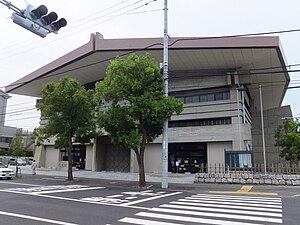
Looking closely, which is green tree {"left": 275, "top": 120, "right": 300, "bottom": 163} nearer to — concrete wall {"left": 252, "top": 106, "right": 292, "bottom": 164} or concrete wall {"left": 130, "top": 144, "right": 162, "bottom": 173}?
concrete wall {"left": 252, "top": 106, "right": 292, "bottom": 164}

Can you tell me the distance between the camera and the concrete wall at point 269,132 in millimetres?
40531

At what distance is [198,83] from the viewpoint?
3275 cm

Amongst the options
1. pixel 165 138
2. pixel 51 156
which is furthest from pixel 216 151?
pixel 51 156

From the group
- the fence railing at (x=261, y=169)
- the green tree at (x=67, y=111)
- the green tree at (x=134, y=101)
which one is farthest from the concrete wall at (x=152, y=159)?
the green tree at (x=134, y=101)

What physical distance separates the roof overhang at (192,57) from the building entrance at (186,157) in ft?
29.0

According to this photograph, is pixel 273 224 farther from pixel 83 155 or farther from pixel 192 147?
pixel 83 155

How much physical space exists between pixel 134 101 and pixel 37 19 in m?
10.1

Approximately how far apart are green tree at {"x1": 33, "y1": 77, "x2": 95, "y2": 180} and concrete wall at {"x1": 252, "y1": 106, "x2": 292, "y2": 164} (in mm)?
27158

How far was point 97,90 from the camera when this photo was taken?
1808 centimetres

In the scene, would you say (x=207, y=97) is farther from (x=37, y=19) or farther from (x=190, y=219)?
(x=37, y=19)

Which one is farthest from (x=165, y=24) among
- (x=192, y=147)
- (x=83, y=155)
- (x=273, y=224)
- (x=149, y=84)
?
(x=83, y=155)

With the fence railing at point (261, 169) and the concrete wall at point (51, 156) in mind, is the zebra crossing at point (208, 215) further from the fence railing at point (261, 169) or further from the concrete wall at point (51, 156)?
the concrete wall at point (51, 156)

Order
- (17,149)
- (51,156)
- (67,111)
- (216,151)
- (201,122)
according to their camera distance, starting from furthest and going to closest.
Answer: (17,149)
(51,156)
(201,122)
(216,151)
(67,111)

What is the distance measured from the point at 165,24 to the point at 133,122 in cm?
669
